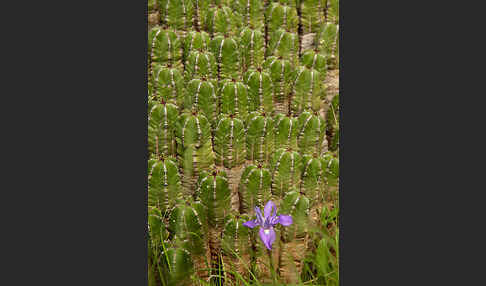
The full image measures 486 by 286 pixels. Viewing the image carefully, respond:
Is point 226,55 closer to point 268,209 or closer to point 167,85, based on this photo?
point 167,85

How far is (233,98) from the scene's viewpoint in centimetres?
665

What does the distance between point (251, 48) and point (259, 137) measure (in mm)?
886

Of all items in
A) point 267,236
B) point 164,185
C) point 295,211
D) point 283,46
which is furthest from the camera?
point 283,46

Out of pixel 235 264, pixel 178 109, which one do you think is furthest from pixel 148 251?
pixel 178 109

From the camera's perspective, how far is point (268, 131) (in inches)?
263

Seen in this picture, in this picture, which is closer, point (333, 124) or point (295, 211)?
point (295, 211)

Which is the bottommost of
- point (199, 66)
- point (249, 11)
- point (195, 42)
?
point (199, 66)

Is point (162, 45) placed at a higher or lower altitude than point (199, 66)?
higher

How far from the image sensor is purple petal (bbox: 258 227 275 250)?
20.7ft

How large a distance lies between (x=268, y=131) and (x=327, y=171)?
0.72m

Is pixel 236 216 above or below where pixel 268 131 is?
below

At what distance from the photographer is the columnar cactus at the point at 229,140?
6.65 m

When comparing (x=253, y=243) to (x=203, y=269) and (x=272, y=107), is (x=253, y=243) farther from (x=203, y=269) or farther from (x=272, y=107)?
(x=272, y=107)

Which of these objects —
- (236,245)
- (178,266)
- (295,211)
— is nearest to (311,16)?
(295,211)
